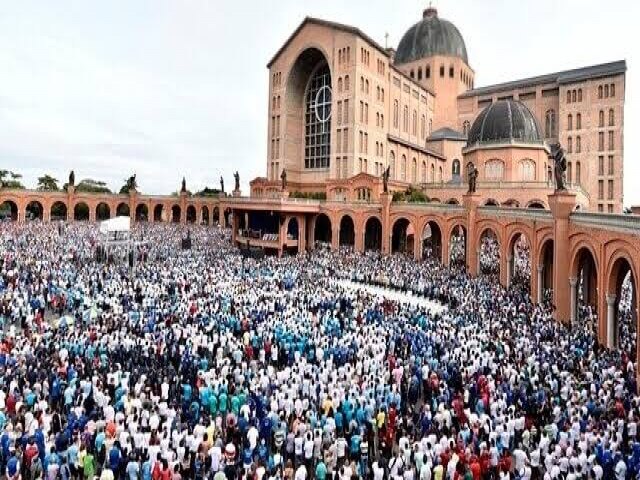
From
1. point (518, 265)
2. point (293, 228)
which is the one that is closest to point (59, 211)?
point (293, 228)

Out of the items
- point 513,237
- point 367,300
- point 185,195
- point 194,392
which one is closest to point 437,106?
point 185,195

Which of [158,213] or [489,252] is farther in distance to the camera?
[158,213]

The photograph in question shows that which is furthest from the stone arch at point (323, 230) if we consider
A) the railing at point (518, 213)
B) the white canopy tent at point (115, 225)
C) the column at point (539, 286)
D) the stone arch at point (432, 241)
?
the column at point (539, 286)

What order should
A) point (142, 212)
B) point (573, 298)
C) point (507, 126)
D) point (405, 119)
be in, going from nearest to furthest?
1. point (573, 298)
2. point (507, 126)
3. point (405, 119)
4. point (142, 212)

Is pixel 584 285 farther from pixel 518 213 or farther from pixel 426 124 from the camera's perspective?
pixel 426 124

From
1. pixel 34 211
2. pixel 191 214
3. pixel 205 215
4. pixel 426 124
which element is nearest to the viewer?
pixel 426 124

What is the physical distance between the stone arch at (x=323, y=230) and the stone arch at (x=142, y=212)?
102 feet

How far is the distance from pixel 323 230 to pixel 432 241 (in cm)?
1095

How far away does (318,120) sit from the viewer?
5469 cm

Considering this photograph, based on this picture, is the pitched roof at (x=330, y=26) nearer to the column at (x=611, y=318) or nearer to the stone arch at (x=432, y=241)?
the stone arch at (x=432, y=241)

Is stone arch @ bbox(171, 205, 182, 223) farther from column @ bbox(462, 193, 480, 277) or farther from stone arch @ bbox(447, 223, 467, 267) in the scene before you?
column @ bbox(462, 193, 480, 277)

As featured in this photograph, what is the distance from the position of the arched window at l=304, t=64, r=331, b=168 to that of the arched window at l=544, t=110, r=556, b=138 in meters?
28.8

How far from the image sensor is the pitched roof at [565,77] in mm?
55812

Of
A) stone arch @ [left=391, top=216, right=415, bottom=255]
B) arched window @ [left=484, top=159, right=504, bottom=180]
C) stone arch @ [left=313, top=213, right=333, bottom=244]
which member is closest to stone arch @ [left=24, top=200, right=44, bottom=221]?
stone arch @ [left=313, top=213, right=333, bottom=244]
